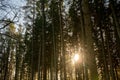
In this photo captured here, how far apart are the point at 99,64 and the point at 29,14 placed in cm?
910

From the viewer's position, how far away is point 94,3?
581 inches

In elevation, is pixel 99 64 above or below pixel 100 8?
below

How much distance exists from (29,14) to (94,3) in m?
6.99

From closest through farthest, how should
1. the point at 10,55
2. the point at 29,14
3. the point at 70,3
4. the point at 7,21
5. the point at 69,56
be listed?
1. the point at 7,21
2. the point at 70,3
3. the point at 29,14
4. the point at 69,56
5. the point at 10,55

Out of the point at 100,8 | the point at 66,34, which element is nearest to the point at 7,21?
the point at 100,8

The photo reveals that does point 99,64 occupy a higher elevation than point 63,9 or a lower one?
lower

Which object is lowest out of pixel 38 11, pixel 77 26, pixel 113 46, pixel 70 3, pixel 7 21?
pixel 7 21

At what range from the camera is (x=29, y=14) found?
704 inches

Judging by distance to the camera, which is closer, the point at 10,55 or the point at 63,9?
the point at 63,9

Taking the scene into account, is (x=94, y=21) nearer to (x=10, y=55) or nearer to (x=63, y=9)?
(x=63, y=9)

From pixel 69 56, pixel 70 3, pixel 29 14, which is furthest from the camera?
pixel 69 56

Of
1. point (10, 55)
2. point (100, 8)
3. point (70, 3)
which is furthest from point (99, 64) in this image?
point (10, 55)

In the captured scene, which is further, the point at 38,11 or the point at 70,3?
the point at 38,11

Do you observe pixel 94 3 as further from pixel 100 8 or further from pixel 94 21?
pixel 94 21
